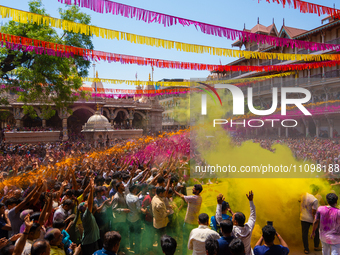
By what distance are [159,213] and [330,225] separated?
2784mm

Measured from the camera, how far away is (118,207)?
455 centimetres

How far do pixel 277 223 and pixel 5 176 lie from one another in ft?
23.1

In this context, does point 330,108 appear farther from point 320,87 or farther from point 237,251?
point 237,251

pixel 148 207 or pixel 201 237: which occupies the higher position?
pixel 201 237

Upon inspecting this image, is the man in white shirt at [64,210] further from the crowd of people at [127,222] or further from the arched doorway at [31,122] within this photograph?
the arched doorway at [31,122]

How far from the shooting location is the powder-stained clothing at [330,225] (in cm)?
376

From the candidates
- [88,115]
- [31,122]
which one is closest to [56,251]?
[88,115]

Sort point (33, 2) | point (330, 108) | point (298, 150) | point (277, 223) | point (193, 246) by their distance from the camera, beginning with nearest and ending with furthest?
point (193, 246), point (277, 223), point (33, 2), point (298, 150), point (330, 108)

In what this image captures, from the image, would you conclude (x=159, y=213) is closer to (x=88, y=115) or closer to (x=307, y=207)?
(x=307, y=207)

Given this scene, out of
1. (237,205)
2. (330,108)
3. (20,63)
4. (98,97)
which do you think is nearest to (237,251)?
(237,205)

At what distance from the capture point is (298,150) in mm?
12586

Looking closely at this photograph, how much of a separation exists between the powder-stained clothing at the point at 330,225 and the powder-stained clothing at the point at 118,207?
341cm

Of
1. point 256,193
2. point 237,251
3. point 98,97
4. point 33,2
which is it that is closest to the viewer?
point 237,251

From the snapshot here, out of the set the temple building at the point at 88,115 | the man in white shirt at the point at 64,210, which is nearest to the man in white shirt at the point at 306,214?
the man in white shirt at the point at 64,210
